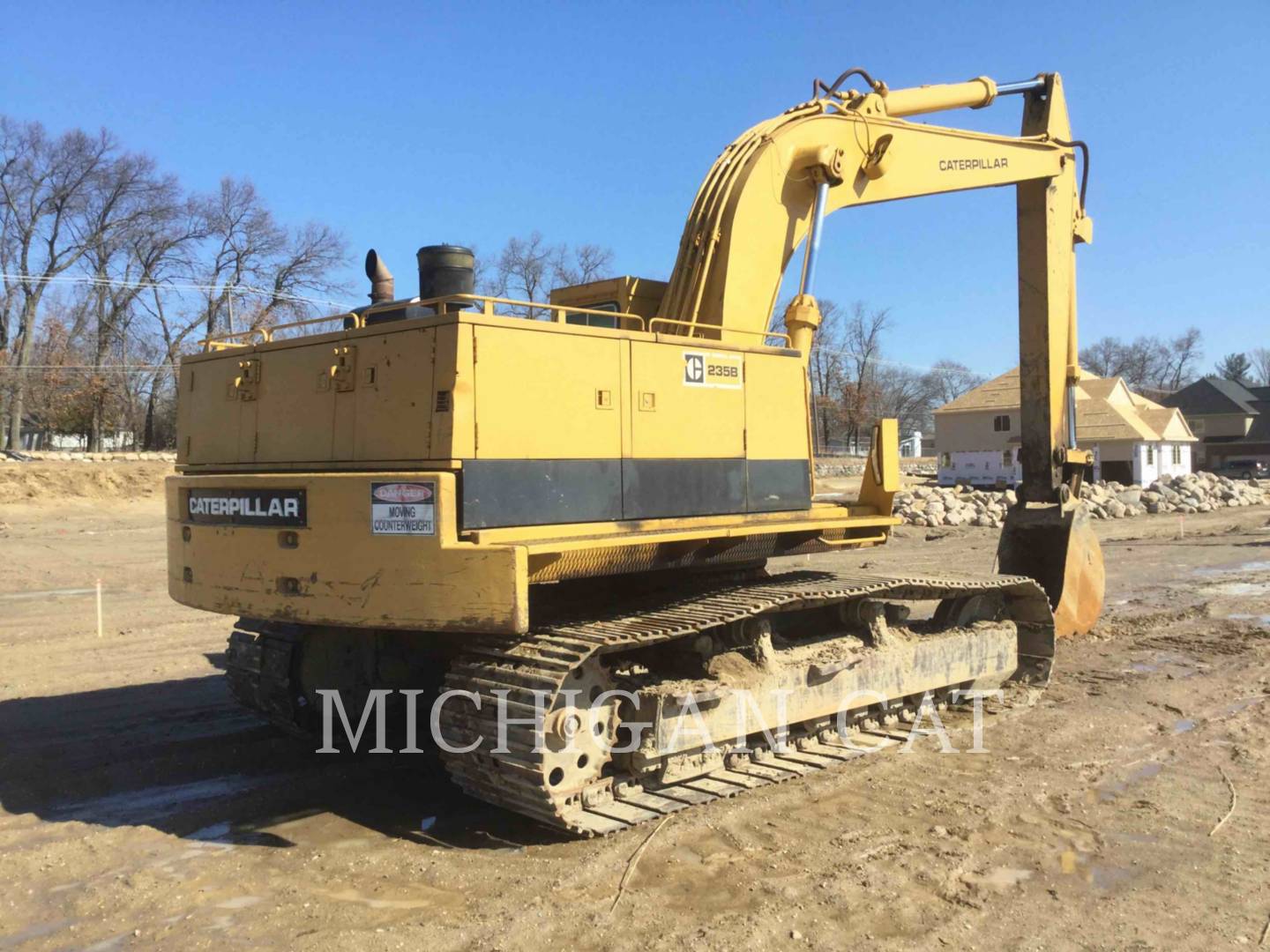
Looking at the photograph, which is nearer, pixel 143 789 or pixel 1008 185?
pixel 143 789

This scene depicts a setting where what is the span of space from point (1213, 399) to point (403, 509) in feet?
241

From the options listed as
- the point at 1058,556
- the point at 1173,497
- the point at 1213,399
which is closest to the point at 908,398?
the point at 1213,399

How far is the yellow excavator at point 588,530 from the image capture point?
16.0ft

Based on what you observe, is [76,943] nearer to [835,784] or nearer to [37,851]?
[37,851]

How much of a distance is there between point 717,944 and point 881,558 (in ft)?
48.6

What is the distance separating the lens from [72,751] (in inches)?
264

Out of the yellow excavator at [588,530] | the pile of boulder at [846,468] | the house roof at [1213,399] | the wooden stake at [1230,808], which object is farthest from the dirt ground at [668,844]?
the house roof at [1213,399]

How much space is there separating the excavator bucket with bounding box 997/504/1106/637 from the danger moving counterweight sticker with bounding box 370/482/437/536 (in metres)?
6.46

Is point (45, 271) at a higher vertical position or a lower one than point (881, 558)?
higher

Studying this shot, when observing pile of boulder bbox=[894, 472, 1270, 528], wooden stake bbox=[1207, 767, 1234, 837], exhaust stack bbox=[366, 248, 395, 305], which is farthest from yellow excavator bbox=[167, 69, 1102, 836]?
pile of boulder bbox=[894, 472, 1270, 528]

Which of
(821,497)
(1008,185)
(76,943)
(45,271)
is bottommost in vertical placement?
(76,943)

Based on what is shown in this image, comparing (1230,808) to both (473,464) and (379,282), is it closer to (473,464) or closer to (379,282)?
(473,464)

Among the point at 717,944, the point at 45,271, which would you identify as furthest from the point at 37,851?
the point at 45,271

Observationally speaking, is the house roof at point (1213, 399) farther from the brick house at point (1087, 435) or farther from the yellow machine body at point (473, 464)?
the yellow machine body at point (473, 464)
